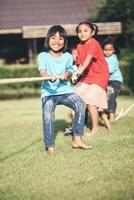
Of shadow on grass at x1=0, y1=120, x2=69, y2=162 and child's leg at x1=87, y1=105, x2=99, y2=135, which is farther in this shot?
child's leg at x1=87, y1=105, x2=99, y2=135

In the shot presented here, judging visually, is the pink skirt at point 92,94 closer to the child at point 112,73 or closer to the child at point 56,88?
the child at point 56,88

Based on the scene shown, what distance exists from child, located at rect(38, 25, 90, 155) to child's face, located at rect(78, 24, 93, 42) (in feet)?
2.55

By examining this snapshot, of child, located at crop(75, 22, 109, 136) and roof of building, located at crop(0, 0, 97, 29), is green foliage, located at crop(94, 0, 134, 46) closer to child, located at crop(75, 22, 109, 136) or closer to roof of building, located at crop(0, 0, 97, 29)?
roof of building, located at crop(0, 0, 97, 29)

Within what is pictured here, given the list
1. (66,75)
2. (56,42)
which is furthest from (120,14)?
(66,75)

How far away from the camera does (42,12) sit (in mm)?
24875

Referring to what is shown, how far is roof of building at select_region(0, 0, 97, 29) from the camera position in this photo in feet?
79.0

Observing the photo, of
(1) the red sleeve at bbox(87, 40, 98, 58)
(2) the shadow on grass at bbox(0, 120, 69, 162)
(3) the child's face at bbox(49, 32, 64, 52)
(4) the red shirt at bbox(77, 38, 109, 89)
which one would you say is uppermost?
(3) the child's face at bbox(49, 32, 64, 52)

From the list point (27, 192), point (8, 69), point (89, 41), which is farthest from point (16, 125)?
point (8, 69)

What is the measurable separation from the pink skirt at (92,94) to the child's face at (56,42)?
1.29 m

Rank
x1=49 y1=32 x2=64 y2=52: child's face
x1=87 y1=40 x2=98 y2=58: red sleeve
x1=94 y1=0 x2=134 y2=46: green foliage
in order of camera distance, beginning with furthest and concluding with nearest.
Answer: x1=94 y1=0 x2=134 y2=46: green foliage, x1=87 y1=40 x2=98 y2=58: red sleeve, x1=49 y1=32 x2=64 y2=52: child's face

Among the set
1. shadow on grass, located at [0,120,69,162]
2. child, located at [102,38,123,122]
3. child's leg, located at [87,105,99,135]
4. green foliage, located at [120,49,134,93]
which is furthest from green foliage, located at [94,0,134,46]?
child's leg, located at [87,105,99,135]

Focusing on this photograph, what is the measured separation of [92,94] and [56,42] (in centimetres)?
136

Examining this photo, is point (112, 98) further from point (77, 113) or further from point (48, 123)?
point (48, 123)

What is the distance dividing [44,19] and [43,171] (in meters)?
19.5
